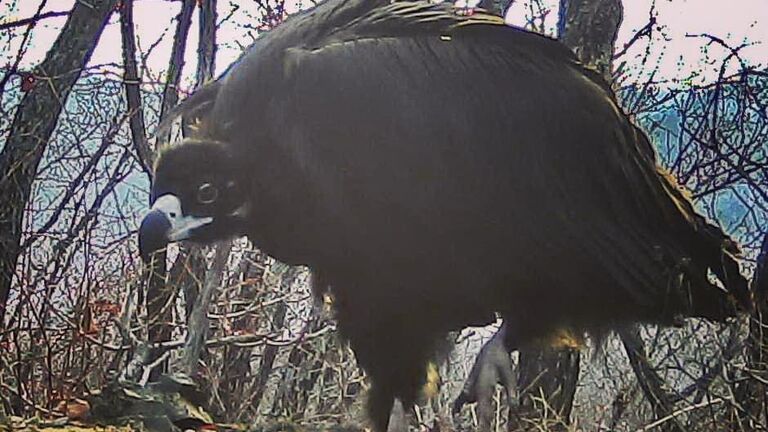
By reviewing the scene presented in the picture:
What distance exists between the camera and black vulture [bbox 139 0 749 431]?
195 centimetres

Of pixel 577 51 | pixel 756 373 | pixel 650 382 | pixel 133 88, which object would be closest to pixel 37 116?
pixel 133 88

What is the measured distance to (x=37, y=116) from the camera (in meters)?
3.58

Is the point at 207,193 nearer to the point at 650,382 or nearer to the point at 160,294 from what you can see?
the point at 160,294

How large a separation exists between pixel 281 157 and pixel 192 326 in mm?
1522

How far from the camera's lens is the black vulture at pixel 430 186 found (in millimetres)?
1946

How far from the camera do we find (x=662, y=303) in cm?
207

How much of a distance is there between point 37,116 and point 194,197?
174 cm

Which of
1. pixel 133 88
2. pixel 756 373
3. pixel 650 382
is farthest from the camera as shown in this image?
pixel 133 88

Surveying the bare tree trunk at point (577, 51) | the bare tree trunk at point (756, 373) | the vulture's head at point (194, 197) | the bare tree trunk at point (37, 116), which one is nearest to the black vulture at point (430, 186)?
the vulture's head at point (194, 197)

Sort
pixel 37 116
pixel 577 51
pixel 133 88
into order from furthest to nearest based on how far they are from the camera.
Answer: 1. pixel 133 88
2. pixel 37 116
3. pixel 577 51

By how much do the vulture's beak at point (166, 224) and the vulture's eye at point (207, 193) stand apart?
4cm

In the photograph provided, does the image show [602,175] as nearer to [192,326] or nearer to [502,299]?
[502,299]

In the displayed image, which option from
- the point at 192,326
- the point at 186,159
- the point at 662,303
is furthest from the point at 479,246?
the point at 192,326

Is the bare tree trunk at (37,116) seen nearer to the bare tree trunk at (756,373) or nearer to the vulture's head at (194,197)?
the vulture's head at (194,197)
